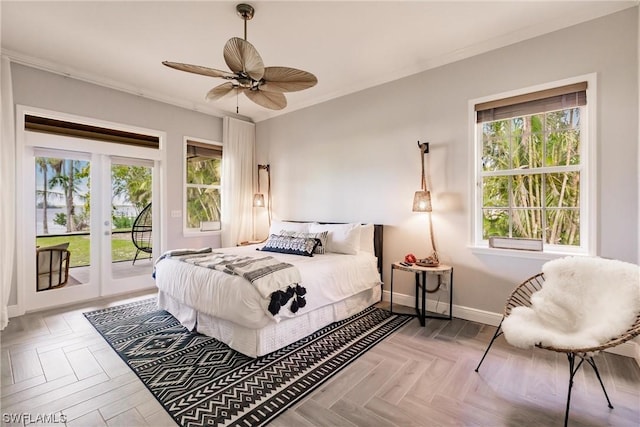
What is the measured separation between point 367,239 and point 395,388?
1.96 meters

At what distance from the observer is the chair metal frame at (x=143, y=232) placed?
438cm

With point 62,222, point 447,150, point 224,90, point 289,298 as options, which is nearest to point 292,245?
point 289,298

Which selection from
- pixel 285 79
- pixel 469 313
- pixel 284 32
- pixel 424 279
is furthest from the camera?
pixel 469 313

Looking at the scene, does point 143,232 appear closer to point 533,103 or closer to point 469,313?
point 469,313

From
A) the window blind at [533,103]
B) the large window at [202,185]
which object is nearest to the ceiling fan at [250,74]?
the window blind at [533,103]

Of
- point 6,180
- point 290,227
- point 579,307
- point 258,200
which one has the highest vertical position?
point 6,180

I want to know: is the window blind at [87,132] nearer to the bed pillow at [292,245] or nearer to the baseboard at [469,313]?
the bed pillow at [292,245]

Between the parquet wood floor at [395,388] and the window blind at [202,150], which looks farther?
the window blind at [202,150]

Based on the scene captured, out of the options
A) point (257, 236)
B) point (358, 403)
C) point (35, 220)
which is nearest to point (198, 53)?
point (35, 220)

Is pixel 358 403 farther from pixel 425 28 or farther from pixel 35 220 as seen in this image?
pixel 35 220

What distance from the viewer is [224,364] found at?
2328mm

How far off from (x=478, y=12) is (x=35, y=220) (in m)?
5.09

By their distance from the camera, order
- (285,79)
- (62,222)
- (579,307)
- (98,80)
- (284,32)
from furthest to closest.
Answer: (98,80)
(62,222)
(284,32)
(285,79)
(579,307)

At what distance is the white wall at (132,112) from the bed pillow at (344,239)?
238cm
